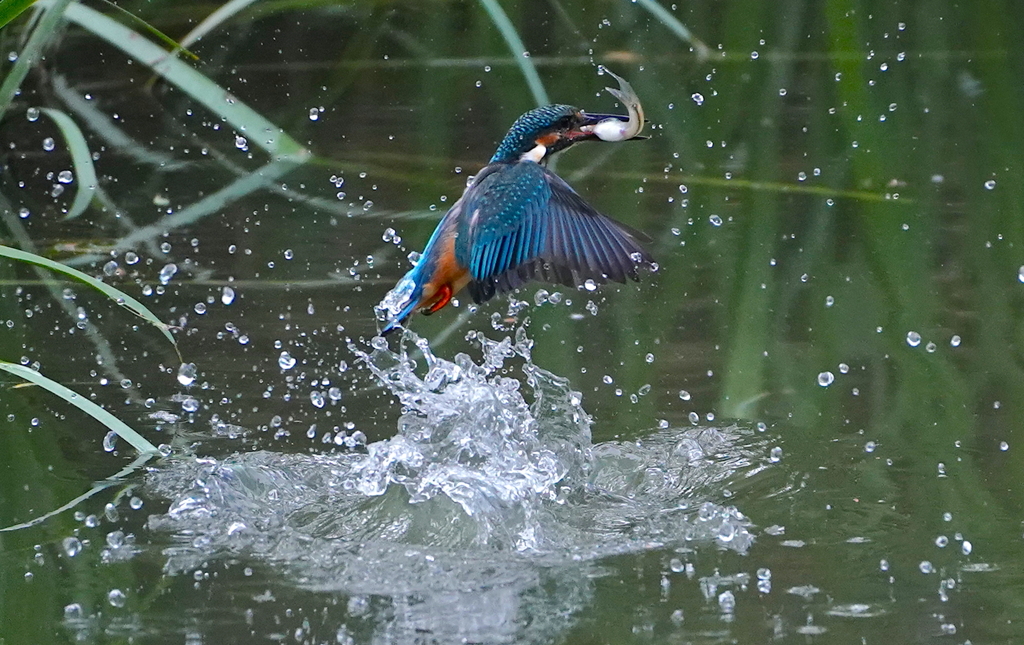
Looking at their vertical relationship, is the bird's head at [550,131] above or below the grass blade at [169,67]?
below

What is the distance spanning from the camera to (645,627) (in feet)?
8.14

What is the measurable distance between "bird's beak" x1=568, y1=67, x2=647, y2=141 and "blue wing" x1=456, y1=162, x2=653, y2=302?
0.61 feet

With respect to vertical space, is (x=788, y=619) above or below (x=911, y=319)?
below

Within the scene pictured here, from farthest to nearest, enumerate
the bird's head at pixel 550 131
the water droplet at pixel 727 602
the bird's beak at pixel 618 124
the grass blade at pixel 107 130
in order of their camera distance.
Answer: the grass blade at pixel 107 130
the bird's head at pixel 550 131
the bird's beak at pixel 618 124
the water droplet at pixel 727 602

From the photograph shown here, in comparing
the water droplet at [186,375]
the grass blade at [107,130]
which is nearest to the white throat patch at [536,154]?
the water droplet at [186,375]

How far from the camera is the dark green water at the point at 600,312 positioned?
264cm

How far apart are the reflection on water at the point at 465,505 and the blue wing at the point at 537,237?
0.81ft

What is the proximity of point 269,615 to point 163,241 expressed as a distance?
239 centimetres

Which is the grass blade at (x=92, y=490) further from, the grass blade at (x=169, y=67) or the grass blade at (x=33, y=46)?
the grass blade at (x=169, y=67)

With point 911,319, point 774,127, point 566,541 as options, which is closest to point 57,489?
point 566,541

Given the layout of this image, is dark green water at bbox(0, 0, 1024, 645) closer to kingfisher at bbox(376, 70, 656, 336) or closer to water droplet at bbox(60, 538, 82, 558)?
water droplet at bbox(60, 538, 82, 558)

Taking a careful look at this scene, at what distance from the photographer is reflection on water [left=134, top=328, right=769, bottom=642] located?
2645 millimetres

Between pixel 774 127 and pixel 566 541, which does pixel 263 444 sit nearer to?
pixel 566 541

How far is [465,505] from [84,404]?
0.73 metres
